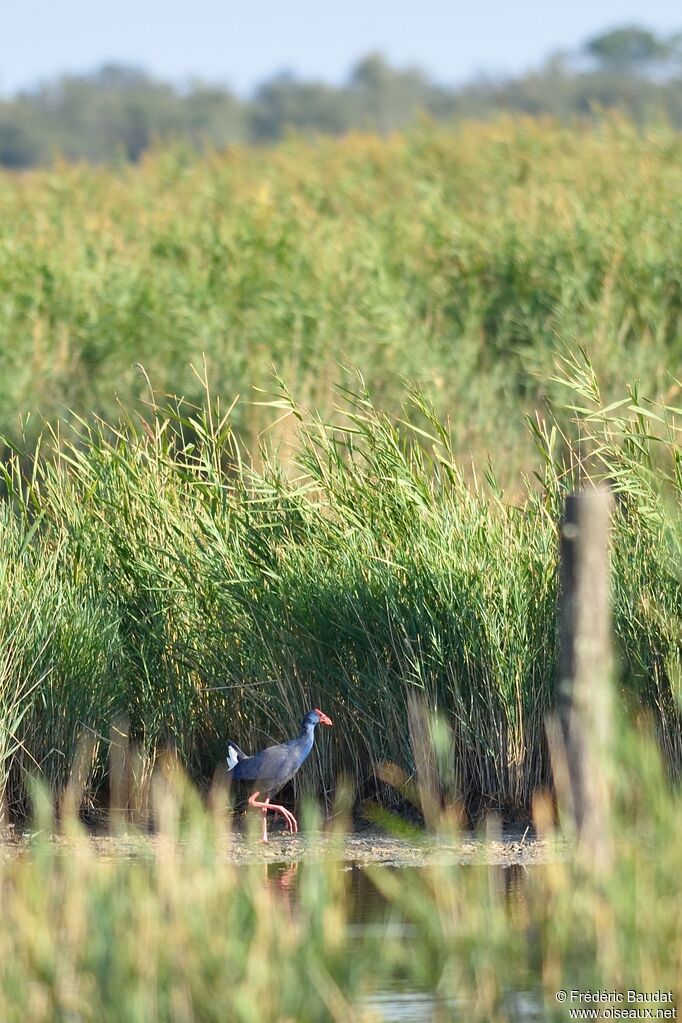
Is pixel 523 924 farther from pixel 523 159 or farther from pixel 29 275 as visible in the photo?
pixel 523 159

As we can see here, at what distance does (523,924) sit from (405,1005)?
938 millimetres

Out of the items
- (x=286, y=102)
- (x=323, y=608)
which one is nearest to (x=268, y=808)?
(x=323, y=608)

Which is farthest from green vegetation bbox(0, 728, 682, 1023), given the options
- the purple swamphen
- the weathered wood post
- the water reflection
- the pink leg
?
the pink leg

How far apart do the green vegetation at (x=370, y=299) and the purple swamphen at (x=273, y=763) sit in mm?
3825

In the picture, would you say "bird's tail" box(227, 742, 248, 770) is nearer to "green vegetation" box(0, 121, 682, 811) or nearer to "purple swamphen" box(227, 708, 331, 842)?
"purple swamphen" box(227, 708, 331, 842)

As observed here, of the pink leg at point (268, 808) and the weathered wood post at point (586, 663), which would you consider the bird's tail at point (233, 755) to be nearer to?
the pink leg at point (268, 808)

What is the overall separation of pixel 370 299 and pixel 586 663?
29.7 ft

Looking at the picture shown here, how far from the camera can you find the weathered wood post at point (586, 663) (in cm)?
466

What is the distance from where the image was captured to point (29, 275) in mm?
14227

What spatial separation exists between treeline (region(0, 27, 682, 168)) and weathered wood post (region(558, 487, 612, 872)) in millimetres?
61208

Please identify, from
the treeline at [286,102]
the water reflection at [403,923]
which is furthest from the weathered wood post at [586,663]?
the treeline at [286,102]

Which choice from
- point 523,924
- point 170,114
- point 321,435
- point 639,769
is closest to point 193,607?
point 321,435

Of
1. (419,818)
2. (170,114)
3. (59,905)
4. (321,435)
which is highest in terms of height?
(170,114)

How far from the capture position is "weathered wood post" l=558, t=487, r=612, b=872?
466cm
